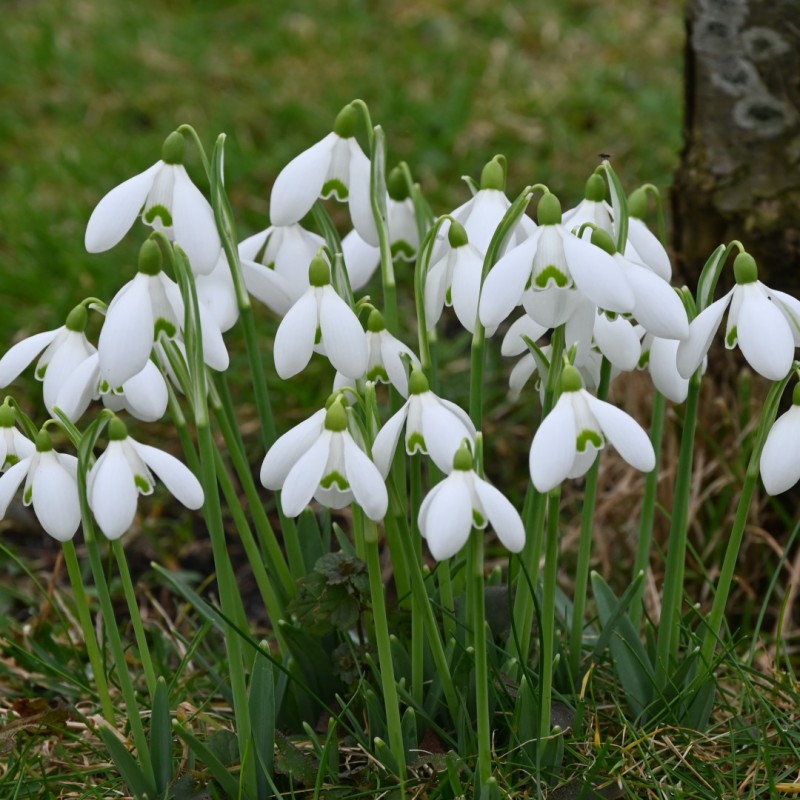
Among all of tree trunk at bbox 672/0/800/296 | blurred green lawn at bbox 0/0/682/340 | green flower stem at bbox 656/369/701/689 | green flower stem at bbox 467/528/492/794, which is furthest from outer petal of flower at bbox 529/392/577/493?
blurred green lawn at bbox 0/0/682/340

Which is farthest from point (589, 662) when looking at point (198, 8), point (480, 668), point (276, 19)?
point (198, 8)

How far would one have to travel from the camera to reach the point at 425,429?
1.23 m

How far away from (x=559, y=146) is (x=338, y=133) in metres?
2.29

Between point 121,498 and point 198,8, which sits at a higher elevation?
point 121,498

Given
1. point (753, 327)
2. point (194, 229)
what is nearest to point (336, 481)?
point (194, 229)

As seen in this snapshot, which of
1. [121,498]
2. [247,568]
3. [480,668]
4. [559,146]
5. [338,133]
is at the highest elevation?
[338,133]

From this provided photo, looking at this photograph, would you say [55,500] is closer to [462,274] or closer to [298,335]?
[298,335]

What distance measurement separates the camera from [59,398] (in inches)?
52.6

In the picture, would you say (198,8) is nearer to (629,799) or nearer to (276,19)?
(276,19)

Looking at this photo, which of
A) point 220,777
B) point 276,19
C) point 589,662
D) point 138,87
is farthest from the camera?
point 276,19

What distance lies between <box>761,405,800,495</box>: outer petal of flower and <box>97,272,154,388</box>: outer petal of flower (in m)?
0.67

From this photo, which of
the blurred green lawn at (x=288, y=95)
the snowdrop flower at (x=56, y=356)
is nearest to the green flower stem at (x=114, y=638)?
the snowdrop flower at (x=56, y=356)

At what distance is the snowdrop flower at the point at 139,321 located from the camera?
1212 mm

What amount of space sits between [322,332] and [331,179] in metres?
0.28
